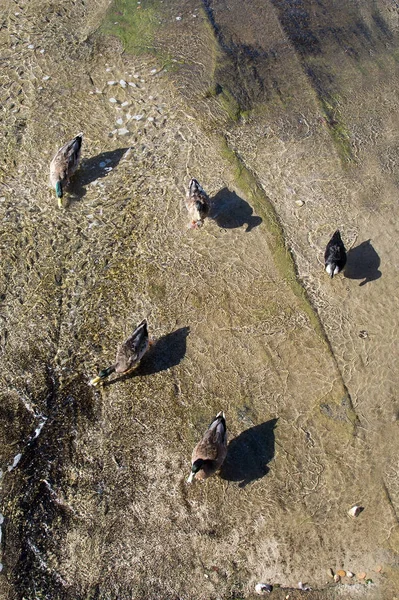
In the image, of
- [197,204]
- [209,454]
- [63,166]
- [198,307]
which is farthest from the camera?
[63,166]

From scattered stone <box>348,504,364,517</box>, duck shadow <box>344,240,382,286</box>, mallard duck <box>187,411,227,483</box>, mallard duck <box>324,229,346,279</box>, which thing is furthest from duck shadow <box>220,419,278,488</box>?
duck shadow <box>344,240,382,286</box>

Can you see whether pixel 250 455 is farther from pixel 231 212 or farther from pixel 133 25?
pixel 133 25

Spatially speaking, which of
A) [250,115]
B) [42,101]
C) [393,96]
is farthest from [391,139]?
[42,101]

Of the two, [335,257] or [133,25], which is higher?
A: [133,25]

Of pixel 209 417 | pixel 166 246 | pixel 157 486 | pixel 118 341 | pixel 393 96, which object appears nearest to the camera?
pixel 157 486

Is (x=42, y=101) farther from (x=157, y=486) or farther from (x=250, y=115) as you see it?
(x=157, y=486)

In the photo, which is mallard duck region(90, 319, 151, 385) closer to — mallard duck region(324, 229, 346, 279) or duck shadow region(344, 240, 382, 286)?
mallard duck region(324, 229, 346, 279)

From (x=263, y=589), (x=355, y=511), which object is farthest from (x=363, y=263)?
(x=263, y=589)

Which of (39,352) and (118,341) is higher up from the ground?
(39,352)
